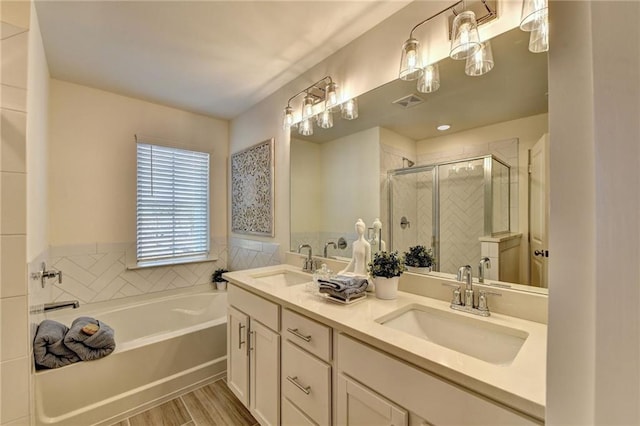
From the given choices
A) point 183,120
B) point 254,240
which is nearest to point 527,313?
point 254,240

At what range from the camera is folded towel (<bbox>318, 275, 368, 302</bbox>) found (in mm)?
1293

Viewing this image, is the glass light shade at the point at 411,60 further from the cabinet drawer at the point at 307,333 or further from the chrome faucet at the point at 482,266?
the cabinet drawer at the point at 307,333

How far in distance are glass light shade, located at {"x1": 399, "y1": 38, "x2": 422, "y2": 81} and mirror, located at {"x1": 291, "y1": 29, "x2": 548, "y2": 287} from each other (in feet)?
0.27

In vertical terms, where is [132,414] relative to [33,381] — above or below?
below

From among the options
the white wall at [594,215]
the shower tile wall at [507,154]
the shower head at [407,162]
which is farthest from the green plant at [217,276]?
the white wall at [594,215]

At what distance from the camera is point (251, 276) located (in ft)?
6.25

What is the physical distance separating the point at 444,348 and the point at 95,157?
10.2 ft

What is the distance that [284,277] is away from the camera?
209 centimetres

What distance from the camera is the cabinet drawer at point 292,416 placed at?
122 centimetres

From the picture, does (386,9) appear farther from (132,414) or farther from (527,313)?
(132,414)

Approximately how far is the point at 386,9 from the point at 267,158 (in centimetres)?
150

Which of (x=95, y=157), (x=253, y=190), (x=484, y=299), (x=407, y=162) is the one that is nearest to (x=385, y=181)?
(x=407, y=162)

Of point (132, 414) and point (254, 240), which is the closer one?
point (132, 414)

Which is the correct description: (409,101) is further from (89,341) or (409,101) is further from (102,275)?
(102,275)
